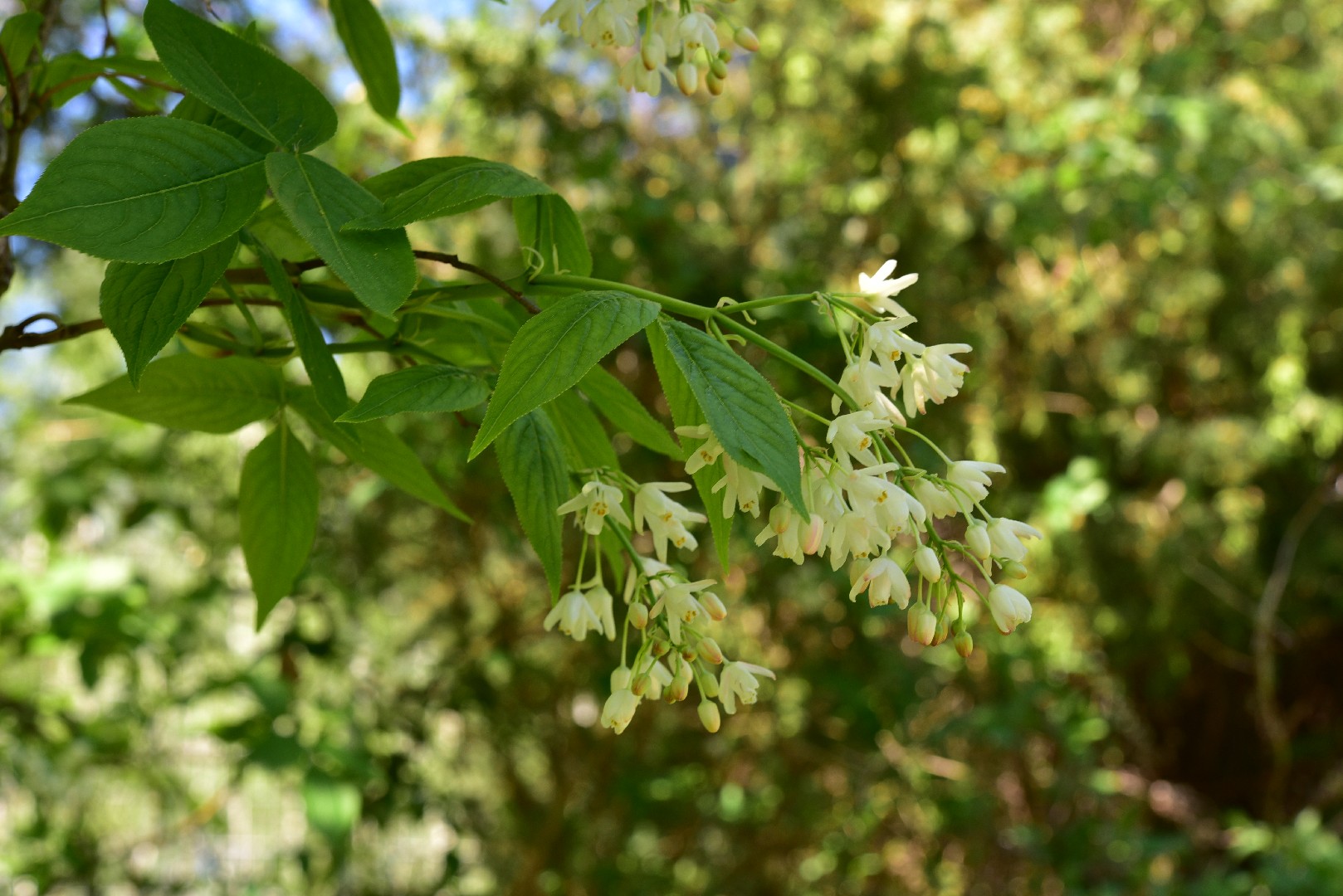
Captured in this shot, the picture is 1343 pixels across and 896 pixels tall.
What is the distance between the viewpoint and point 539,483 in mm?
476

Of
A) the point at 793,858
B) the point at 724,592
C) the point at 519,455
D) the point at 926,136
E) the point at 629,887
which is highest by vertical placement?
the point at 519,455

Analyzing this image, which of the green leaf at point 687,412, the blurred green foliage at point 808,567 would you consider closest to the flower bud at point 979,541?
the green leaf at point 687,412

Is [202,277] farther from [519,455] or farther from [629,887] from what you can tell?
[629,887]

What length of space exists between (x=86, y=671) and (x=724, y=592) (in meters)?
1.05

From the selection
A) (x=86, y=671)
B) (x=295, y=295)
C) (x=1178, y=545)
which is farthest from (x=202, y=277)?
(x=1178, y=545)

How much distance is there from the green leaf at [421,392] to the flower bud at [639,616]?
0.39ft

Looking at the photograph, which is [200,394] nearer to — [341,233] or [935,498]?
→ [341,233]

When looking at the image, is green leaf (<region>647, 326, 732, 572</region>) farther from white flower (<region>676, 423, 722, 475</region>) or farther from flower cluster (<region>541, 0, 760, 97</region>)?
flower cluster (<region>541, 0, 760, 97</region>)

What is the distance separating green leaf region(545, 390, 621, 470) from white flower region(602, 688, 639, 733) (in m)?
0.11

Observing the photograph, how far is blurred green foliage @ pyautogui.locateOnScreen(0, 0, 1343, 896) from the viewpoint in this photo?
6.10 feet

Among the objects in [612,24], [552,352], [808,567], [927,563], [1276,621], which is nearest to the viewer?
Result: [552,352]

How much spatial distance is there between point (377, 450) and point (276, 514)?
0.30ft

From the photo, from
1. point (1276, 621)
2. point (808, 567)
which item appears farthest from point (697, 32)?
point (1276, 621)

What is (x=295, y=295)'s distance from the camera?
0.46 m
